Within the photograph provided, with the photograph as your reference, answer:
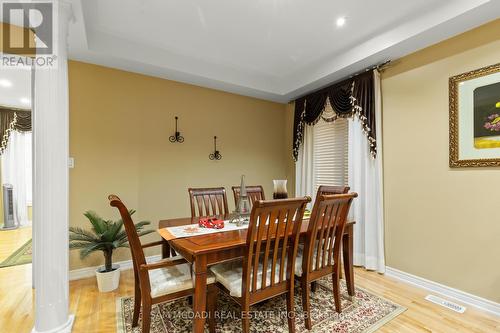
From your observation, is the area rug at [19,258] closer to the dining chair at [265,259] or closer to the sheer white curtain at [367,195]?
the dining chair at [265,259]

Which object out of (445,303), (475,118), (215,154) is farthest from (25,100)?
(445,303)

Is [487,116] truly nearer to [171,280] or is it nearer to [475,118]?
[475,118]

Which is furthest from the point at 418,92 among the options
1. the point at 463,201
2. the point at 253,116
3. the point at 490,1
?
the point at 253,116

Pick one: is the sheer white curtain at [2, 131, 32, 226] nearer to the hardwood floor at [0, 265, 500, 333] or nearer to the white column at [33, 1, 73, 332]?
the hardwood floor at [0, 265, 500, 333]

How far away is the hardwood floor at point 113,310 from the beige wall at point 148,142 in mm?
523

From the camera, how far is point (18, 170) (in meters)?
5.09

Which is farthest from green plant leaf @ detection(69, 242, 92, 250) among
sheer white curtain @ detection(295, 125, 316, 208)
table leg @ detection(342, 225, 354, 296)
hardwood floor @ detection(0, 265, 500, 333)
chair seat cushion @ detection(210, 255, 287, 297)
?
sheer white curtain @ detection(295, 125, 316, 208)

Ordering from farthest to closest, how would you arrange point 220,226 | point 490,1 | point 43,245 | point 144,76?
1. point 144,76
2. point 220,226
3. point 490,1
4. point 43,245

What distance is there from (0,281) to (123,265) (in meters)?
1.20

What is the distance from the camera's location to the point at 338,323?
1.90 metres

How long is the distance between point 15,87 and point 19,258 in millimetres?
2606

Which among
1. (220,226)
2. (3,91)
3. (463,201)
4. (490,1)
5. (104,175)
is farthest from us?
(3,91)

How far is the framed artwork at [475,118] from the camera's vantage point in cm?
206

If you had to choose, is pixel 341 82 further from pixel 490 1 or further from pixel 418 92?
pixel 490 1
